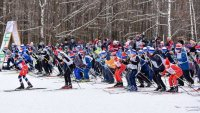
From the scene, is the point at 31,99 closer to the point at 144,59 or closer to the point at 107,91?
the point at 107,91

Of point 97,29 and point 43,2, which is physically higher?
point 43,2

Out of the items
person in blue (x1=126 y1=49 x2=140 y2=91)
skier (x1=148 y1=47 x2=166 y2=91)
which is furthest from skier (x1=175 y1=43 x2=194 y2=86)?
person in blue (x1=126 y1=49 x2=140 y2=91)

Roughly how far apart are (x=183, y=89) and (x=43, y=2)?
2804 centimetres

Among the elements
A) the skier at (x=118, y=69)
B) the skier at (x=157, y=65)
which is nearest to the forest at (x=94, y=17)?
the skier at (x=118, y=69)

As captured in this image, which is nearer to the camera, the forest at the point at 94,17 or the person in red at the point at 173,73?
the person in red at the point at 173,73

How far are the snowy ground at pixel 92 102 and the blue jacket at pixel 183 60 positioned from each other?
2.10 metres

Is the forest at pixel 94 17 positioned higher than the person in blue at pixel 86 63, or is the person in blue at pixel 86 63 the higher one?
the forest at pixel 94 17

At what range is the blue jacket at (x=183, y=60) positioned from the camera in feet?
53.5

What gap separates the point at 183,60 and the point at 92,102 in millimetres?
5092

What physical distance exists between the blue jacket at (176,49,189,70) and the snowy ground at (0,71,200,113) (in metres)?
2.10

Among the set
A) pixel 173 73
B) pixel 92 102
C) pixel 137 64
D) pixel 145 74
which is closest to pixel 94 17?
pixel 145 74

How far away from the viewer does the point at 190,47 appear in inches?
693

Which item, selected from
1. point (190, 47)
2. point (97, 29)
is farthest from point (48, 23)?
point (190, 47)

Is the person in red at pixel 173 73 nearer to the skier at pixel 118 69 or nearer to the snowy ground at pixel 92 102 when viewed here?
the snowy ground at pixel 92 102
